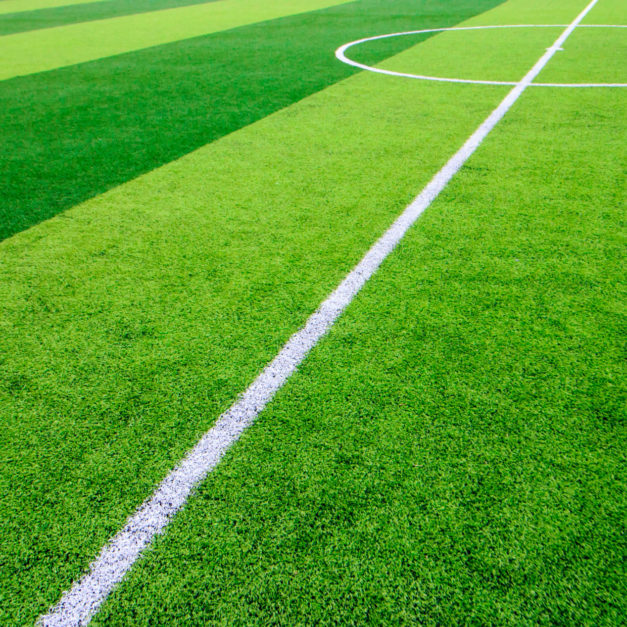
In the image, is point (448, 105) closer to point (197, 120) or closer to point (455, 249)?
point (197, 120)

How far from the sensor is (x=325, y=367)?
2.37 metres

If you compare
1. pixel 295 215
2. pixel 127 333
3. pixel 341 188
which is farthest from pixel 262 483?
pixel 341 188

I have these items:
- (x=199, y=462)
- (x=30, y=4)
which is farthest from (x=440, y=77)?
(x=30, y=4)

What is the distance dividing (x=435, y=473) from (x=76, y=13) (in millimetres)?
18470

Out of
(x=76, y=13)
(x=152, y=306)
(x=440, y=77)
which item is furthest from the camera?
(x=76, y=13)

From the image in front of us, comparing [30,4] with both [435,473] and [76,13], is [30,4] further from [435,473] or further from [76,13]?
[435,473]

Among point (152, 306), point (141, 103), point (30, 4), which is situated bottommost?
point (152, 306)

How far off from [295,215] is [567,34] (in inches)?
344

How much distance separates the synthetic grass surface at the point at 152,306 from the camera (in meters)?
1.87

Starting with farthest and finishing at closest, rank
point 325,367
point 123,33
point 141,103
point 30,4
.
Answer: point 30,4
point 123,33
point 141,103
point 325,367

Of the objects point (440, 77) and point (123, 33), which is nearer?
point (440, 77)

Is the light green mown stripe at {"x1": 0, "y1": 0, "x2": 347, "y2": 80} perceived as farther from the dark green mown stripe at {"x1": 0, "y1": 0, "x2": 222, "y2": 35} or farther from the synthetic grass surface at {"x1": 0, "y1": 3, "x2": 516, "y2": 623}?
the synthetic grass surface at {"x1": 0, "y1": 3, "x2": 516, "y2": 623}

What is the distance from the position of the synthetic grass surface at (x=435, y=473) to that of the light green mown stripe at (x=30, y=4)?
2002 cm

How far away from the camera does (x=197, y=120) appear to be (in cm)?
574
